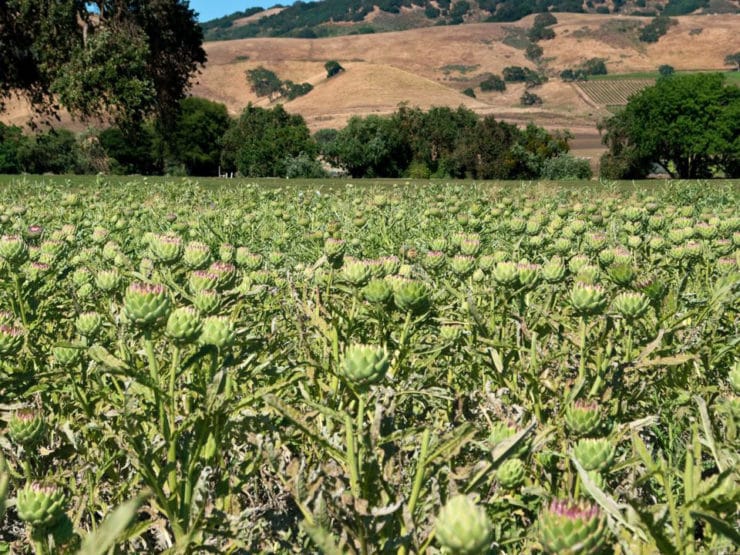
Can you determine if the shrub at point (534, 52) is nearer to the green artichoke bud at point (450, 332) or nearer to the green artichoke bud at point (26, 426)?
the green artichoke bud at point (450, 332)

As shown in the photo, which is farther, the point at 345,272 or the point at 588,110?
the point at 588,110

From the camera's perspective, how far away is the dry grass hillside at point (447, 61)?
386 ft

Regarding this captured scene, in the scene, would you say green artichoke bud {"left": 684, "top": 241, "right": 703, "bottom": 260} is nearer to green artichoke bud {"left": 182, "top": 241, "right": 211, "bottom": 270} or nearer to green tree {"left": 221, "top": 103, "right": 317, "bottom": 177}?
green artichoke bud {"left": 182, "top": 241, "right": 211, "bottom": 270}

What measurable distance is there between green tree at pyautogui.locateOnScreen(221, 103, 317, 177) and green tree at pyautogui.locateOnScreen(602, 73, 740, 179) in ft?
78.0

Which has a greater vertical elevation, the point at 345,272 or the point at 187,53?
the point at 187,53

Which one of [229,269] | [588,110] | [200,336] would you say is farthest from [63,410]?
[588,110]

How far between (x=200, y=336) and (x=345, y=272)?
0.71 meters

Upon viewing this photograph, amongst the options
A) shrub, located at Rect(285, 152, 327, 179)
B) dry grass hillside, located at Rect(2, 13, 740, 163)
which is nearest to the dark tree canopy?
shrub, located at Rect(285, 152, 327, 179)

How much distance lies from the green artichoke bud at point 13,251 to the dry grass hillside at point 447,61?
10292 cm

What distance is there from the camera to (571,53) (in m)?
160

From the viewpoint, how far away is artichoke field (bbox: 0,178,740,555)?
1187 mm

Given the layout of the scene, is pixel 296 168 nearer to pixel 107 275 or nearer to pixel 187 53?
pixel 187 53

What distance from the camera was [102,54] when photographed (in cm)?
2138

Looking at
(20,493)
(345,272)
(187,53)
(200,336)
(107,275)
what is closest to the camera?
(20,493)
